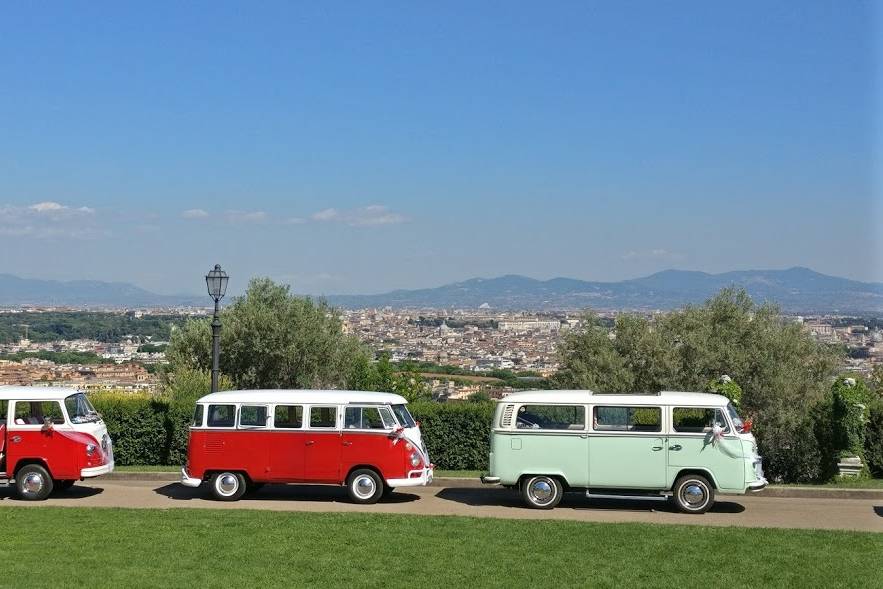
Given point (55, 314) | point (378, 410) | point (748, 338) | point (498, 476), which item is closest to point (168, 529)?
point (378, 410)

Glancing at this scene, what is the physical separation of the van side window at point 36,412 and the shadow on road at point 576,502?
7.17 meters

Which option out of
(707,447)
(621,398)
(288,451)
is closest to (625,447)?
(621,398)

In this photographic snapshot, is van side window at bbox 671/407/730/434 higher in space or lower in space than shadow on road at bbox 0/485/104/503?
higher

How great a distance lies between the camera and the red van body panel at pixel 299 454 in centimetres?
1678

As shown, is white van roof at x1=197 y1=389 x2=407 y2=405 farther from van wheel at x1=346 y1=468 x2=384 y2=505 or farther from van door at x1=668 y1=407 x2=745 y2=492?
van door at x1=668 y1=407 x2=745 y2=492

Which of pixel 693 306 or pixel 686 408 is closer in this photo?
pixel 686 408

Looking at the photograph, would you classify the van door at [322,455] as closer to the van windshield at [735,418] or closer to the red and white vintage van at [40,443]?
the red and white vintage van at [40,443]

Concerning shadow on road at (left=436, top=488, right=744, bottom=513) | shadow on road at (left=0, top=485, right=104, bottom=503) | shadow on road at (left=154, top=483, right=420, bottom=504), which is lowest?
shadow on road at (left=0, top=485, right=104, bottom=503)

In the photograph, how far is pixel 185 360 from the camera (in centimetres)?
4006

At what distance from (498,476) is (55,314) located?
8783 cm

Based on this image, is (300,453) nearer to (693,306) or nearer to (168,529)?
(168,529)

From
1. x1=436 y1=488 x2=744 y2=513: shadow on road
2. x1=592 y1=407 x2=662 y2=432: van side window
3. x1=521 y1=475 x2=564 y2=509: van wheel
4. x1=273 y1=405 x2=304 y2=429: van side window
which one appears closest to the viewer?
x1=592 y1=407 x2=662 y2=432: van side window

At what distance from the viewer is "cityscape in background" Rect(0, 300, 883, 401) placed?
125ft

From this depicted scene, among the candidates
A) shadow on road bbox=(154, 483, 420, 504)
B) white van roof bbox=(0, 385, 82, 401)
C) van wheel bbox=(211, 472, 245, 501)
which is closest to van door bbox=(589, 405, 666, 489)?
shadow on road bbox=(154, 483, 420, 504)
